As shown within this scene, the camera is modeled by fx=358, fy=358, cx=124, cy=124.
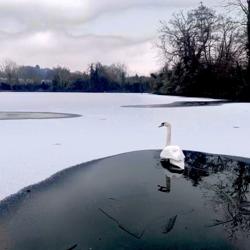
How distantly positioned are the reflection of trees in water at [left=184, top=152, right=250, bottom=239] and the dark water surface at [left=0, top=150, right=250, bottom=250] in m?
0.01

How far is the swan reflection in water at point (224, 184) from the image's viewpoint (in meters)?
4.04

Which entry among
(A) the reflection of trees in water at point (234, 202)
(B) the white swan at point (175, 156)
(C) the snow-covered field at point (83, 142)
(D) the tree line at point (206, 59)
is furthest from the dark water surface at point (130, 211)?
(D) the tree line at point (206, 59)

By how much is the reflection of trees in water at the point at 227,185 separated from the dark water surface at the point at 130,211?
0.01 m

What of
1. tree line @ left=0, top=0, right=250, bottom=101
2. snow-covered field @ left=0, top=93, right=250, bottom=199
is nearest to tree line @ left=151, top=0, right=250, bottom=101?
tree line @ left=0, top=0, right=250, bottom=101

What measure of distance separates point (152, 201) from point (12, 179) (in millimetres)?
2283

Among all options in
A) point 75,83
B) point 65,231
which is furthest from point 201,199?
point 75,83

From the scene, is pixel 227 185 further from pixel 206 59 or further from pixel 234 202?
pixel 206 59

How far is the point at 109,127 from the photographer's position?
40.5ft

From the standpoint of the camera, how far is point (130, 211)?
171 inches

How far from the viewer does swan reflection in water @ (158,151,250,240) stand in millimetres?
4039

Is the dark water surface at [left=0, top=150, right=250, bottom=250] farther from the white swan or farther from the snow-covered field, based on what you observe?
the snow-covered field

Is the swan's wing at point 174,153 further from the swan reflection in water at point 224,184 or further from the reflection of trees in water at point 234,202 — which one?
the reflection of trees in water at point 234,202

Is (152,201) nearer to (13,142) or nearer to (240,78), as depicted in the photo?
(13,142)

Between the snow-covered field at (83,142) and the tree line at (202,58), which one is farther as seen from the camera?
the tree line at (202,58)
